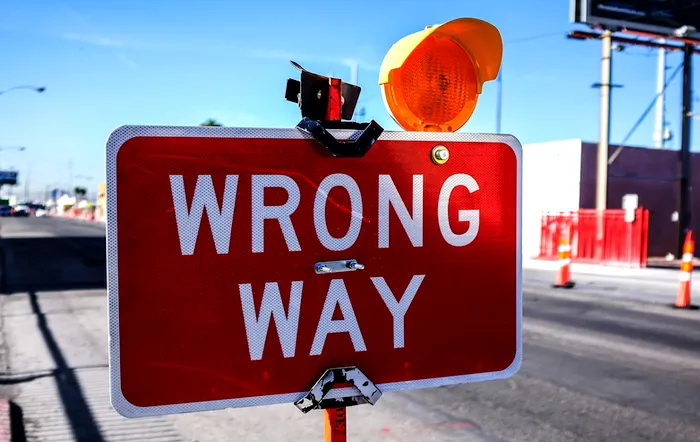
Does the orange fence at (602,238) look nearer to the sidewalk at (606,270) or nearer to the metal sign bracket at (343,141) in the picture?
the sidewalk at (606,270)

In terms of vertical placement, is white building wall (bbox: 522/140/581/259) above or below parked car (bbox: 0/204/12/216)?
above

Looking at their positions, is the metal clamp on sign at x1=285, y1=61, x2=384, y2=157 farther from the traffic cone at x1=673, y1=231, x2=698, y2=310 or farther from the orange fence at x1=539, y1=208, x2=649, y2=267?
the orange fence at x1=539, y1=208, x2=649, y2=267

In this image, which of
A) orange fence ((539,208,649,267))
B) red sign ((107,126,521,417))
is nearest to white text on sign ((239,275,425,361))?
red sign ((107,126,521,417))

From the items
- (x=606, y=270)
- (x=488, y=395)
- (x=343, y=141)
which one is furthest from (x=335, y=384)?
(x=606, y=270)

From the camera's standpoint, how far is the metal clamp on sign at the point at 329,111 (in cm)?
152

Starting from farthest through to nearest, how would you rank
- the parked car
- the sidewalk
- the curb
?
the parked car < the sidewalk < the curb

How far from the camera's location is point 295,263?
4.96ft

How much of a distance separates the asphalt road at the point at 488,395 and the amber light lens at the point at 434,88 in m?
3.35

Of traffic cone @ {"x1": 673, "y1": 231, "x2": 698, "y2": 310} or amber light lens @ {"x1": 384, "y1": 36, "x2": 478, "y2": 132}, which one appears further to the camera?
traffic cone @ {"x1": 673, "y1": 231, "x2": 698, "y2": 310}

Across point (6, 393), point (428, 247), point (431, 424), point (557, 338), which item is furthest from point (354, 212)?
point (557, 338)

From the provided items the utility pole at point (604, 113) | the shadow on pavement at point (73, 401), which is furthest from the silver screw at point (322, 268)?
the utility pole at point (604, 113)

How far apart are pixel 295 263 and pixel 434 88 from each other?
0.58 m

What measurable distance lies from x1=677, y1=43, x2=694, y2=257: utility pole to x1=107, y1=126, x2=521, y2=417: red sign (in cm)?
2654

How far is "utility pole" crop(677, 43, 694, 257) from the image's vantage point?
25453mm
